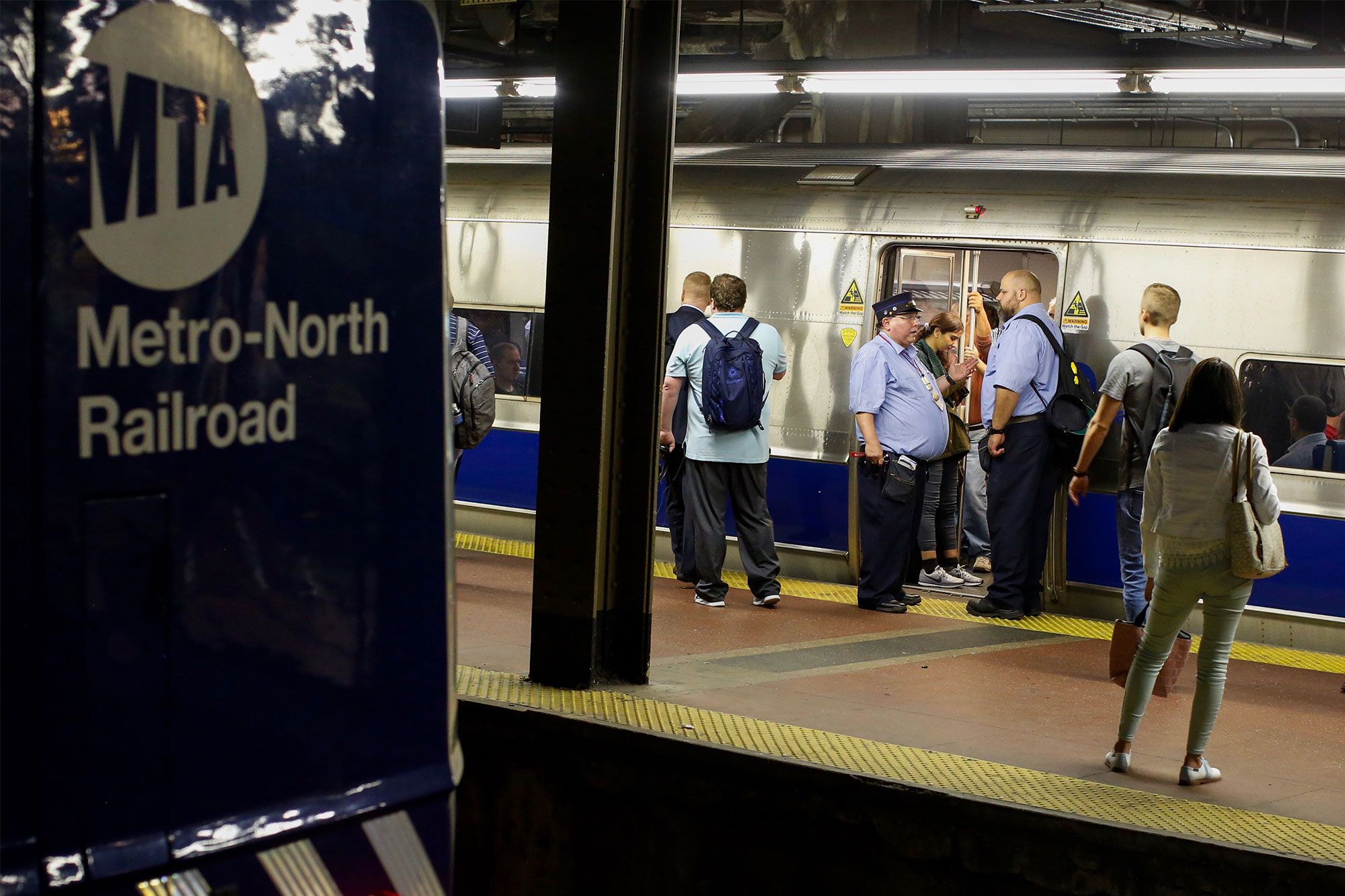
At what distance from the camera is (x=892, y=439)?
814cm

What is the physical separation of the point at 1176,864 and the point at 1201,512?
1322 mm

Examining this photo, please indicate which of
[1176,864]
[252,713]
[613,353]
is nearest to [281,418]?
[252,713]

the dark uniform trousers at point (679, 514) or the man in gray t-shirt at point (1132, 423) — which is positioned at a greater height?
the man in gray t-shirt at point (1132, 423)

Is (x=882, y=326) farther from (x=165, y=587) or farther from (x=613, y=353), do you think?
(x=165, y=587)

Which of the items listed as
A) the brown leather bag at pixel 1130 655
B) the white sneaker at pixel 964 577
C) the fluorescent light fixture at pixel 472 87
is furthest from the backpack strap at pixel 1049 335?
the fluorescent light fixture at pixel 472 87

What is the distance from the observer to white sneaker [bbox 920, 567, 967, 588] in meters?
9.19

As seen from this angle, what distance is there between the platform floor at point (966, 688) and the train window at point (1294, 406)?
105cm

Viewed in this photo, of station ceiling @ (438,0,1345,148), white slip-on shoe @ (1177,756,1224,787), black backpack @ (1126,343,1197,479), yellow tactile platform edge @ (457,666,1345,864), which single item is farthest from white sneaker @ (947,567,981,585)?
white slip-on shoe @ (1177,756,1224,787)

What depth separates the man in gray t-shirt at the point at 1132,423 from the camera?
7.07m

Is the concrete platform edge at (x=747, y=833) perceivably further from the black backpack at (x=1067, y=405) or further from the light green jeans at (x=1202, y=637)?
the black backpack at (x=1067, y=405)

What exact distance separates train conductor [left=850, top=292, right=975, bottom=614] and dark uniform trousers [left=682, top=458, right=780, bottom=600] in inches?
22.8

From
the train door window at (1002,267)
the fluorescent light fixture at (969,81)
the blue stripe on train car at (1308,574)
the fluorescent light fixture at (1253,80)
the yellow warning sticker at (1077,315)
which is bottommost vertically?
the blue stripe on train car at (1308,574)

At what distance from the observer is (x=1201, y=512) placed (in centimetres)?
491

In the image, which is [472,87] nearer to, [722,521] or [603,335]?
[722,521]
